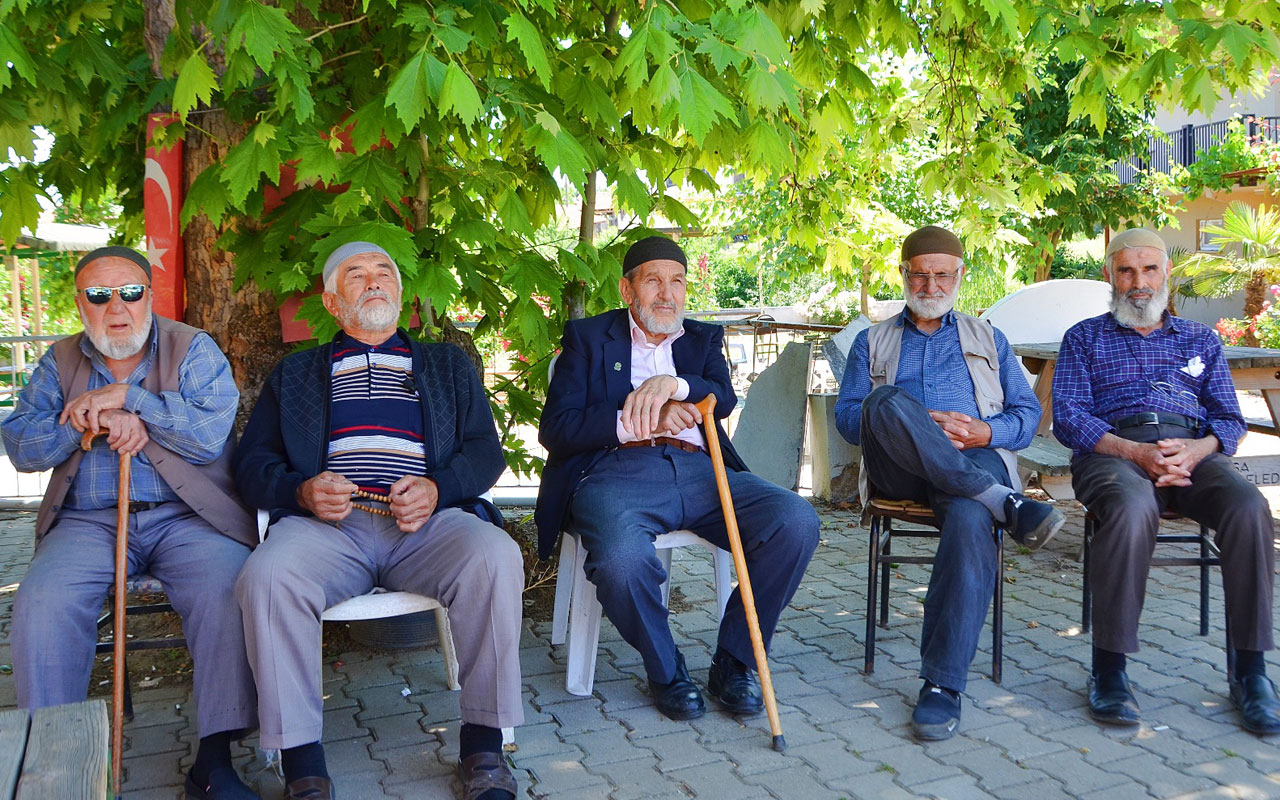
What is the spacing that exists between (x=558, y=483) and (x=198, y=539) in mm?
1205

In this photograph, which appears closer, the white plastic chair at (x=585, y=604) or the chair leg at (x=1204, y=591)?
the white plastic chair at (x=585, y=604)

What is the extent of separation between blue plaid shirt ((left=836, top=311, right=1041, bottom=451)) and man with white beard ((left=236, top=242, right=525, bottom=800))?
142cm

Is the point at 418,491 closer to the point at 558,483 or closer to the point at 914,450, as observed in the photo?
the point at 558,483

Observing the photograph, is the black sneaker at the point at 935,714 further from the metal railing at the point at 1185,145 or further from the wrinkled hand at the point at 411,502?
the metal railing at the point at 1185,145

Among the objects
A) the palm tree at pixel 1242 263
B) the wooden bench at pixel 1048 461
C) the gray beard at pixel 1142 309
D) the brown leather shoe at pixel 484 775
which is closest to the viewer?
the brown leather shoe at pixel 484 775

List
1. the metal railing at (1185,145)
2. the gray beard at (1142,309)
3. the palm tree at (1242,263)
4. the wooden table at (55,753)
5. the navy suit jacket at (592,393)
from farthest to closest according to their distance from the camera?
the metal railing at (1185,145)
the palm tree at (1242,263)
the gray beard at (1142,309)
the navy suit jacket at (592,393)
the wooden table at (55,753)

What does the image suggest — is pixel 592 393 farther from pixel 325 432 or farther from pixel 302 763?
pixel 302 763

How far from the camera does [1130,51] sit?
4.16m

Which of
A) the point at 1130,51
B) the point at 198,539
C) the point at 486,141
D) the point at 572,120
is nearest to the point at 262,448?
the point at 198,539

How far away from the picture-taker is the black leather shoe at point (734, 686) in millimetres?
3477

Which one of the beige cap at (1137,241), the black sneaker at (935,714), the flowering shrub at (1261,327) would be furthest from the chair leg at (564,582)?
the flowering shrub at (1261,327)

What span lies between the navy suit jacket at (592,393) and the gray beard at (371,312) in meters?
0.66

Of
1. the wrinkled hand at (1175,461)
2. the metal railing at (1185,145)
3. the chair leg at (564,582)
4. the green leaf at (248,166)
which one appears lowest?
the chair leg at (564,582)

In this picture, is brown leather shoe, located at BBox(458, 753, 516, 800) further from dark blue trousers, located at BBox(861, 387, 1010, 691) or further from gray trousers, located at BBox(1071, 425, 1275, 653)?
gray trousers, located at BBox(1071, 425, 1275, 653)
